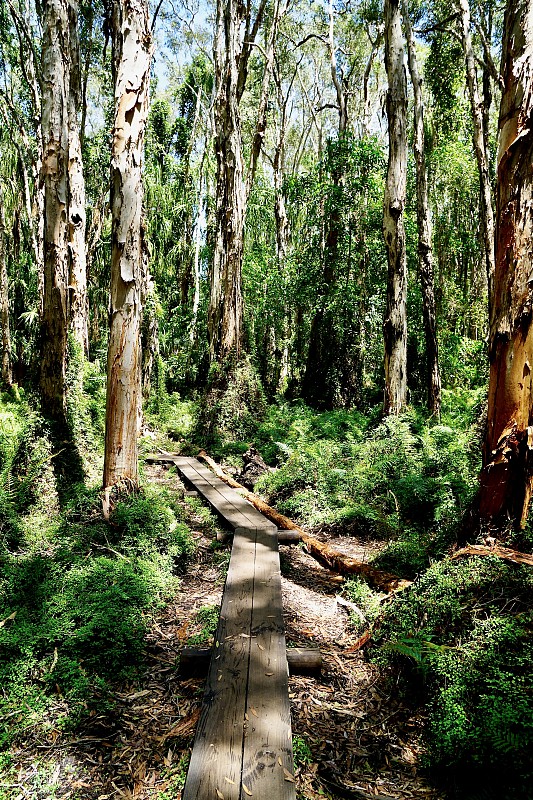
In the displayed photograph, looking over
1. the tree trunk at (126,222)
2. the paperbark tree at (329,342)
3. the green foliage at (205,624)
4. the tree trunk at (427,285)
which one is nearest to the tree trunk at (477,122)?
the tree trunk at (427,285)

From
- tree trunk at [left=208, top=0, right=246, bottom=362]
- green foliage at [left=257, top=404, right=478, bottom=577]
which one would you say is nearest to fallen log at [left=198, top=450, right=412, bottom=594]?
green foliage at [left=257, top=404, right=478, bottom=577]

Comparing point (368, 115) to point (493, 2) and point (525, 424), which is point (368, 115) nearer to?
point (493, 2)

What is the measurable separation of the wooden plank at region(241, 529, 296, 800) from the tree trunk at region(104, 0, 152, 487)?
2502 millimetres

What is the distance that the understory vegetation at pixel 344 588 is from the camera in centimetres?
255

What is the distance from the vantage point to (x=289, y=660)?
336cm

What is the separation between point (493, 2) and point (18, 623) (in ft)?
57.1

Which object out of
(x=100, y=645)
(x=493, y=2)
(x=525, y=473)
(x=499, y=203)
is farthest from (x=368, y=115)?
(x=100, y=645)

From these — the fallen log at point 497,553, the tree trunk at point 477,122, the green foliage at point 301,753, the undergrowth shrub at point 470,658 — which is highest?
the tree trunk at point 477,122

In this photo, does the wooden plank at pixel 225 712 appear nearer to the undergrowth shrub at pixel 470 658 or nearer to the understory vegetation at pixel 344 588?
the understory vegetation at pixel 344 588

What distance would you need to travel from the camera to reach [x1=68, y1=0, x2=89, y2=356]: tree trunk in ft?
29.4

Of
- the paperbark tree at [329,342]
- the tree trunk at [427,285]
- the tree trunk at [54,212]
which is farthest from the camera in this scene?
the paperbark tree at [329,342]

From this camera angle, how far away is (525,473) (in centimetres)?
343

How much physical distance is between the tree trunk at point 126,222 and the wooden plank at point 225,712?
2.34 meters

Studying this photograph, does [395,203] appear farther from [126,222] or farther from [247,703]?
[247,703]
